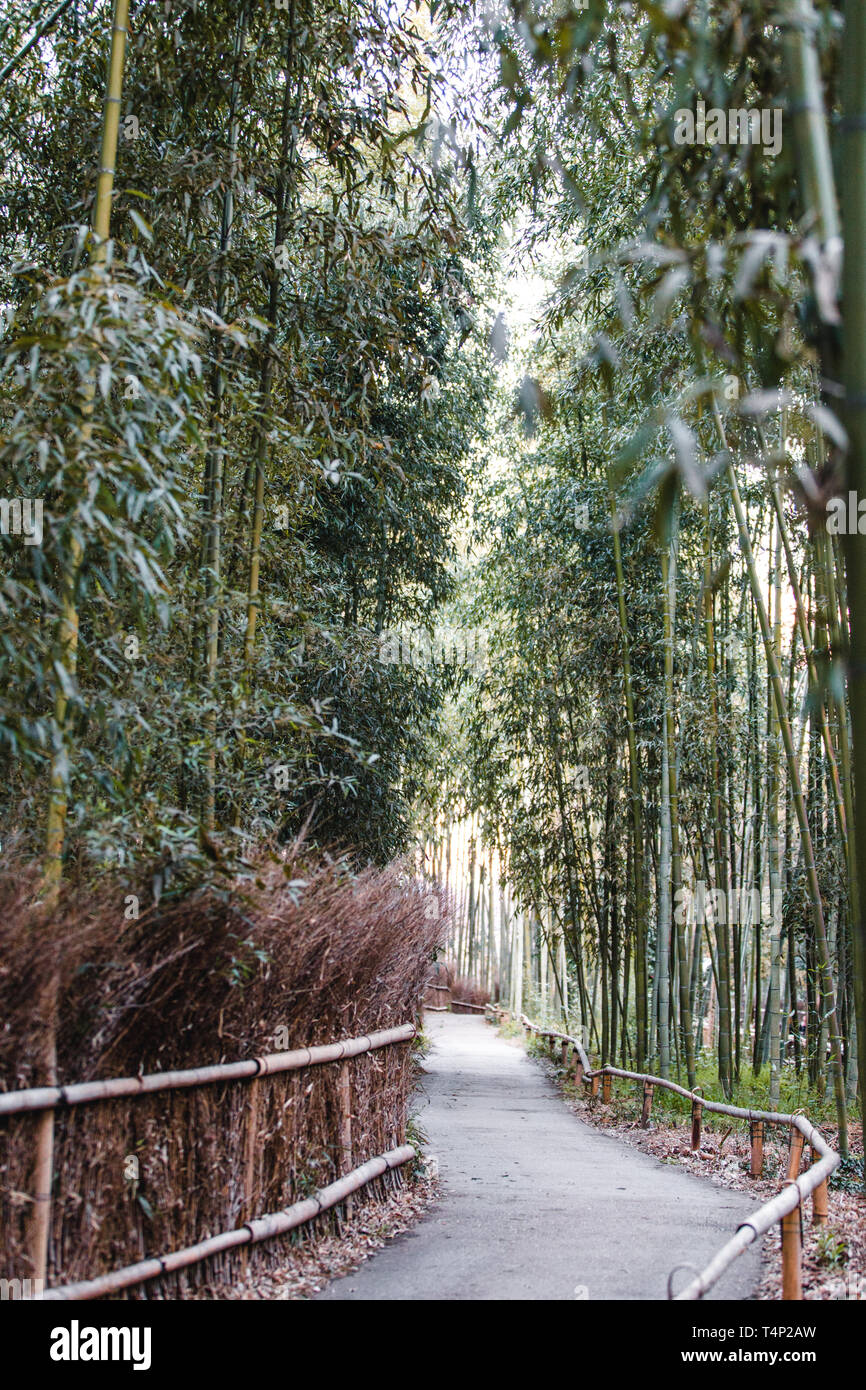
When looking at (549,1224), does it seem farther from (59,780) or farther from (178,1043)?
(59,780)

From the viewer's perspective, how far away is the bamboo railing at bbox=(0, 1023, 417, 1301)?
2570 mm

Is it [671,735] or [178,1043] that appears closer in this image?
[178,1043]

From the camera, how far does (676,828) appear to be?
28.3 feet

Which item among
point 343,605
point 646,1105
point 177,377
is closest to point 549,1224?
point 646,1105

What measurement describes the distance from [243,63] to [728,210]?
2422mm

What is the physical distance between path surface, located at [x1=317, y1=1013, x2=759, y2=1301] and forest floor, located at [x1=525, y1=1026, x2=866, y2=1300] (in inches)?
4.9

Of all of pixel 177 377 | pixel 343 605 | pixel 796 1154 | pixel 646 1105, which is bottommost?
pixel 646 1105

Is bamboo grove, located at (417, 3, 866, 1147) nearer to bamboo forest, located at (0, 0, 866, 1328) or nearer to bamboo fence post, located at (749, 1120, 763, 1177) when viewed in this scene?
bamboo forest, located at (0, 0, 866, 1328)

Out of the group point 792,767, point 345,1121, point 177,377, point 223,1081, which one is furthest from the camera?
point 792,767

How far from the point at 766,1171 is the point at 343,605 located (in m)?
4.34

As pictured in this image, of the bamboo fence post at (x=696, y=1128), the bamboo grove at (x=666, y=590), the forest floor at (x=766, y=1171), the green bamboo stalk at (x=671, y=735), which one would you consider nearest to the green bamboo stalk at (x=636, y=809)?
the bamboo grove at (x=666, y=590)

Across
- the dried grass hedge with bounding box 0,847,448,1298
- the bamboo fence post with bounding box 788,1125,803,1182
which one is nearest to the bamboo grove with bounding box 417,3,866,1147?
the bamboo fence post with bounding box 788,1125,803,1182

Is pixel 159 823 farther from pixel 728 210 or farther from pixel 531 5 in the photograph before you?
pixel 531 5

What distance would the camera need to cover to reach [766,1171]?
17.9ft
